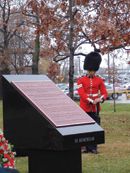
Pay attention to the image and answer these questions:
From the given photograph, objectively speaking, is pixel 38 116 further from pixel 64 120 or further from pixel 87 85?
pixel 87 85

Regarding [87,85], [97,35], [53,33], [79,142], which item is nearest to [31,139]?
[79,142]

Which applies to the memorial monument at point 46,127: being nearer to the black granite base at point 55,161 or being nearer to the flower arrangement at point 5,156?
the black granite base at point 55,161

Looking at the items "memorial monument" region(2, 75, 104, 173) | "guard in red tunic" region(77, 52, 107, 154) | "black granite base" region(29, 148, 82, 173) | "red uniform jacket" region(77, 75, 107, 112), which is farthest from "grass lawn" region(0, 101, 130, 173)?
"red uniform jacket" region(77, 75, 107, 112)

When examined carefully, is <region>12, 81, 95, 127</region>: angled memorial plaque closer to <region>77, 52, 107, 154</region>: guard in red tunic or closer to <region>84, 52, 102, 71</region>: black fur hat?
<region>77, 52, 107, 154</region>: guard in red tunic

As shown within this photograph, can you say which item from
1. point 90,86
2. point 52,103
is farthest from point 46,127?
point 90,86

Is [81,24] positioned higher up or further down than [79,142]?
higher up

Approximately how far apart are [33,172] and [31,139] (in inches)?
20.0

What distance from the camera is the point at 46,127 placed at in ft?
14.4

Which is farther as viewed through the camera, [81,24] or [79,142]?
[81,24]

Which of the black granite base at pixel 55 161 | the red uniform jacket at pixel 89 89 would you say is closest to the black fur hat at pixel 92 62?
the red uniform jacket at pixel 89 89

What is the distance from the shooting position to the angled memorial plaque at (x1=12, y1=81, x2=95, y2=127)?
454 centimetres

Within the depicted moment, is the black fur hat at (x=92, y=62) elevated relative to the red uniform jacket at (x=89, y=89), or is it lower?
elevated

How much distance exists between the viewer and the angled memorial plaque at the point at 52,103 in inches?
179

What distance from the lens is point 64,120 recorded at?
4535 millimetres
